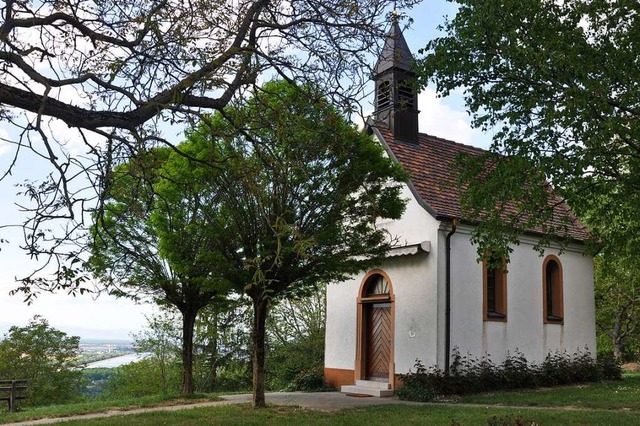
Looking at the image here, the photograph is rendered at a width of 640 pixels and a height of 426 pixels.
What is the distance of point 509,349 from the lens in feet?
62.7

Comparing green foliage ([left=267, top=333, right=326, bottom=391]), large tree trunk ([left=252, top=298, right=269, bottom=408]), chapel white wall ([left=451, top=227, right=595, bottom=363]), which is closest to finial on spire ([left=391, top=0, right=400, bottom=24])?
large tree trunk ([left=252, top=298, right=269, bottom=408])

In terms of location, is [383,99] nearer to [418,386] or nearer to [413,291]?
[413,291]

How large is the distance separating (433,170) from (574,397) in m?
8.02

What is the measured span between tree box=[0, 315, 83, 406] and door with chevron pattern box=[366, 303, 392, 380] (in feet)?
45.0

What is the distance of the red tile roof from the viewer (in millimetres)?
18234

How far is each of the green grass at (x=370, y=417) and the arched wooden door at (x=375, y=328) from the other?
517 centimetres

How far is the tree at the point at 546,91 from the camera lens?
1122cm

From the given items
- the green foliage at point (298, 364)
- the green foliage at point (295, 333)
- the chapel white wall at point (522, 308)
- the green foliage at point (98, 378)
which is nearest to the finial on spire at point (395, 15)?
the chapel white wall at point (522, 308)

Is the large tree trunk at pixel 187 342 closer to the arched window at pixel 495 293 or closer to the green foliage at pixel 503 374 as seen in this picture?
the green foliage at pixel 503 374

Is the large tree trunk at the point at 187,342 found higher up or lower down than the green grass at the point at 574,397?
higher up

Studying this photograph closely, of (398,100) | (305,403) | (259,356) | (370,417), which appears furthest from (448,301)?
(398,100)

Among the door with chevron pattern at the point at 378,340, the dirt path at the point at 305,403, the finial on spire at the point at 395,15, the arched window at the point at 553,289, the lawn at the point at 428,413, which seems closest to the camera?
the finial on spire at the point at 395,15

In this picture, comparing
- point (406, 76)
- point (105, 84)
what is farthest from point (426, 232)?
point (105, 84)

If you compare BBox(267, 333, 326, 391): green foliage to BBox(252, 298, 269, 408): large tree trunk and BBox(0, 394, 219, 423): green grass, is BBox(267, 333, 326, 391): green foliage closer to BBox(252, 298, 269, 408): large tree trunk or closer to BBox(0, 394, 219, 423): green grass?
BBox(0, 394, 219, 423): green grass
